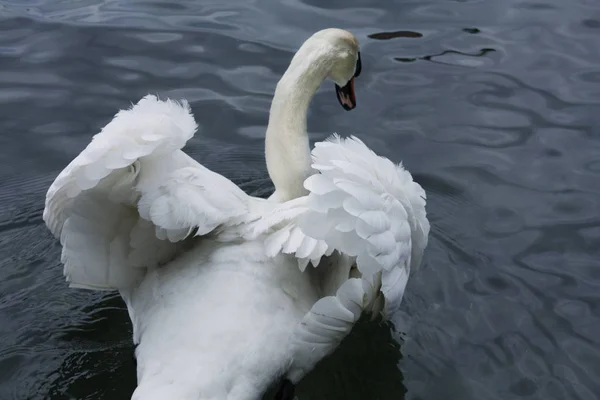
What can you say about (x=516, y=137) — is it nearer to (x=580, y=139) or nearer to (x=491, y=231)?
(x=580, y=139)

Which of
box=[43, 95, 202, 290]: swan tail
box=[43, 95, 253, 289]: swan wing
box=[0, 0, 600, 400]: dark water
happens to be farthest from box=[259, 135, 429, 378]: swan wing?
box=[0, 0, 600, 400]: dark water

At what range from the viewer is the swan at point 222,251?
161 inches

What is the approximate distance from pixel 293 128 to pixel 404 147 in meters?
2.18

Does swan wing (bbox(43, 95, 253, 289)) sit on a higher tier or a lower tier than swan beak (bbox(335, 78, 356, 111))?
higher

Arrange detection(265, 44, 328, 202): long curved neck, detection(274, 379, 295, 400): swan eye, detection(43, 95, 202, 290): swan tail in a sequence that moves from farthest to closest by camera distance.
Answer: detection(265, 44, 328, 202): long curved neck < detection(274, 379, 295, 400): swan eye < detection(43, 95, 202, 290): swan tail

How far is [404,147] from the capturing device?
7652mm

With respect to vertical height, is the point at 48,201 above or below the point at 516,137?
above

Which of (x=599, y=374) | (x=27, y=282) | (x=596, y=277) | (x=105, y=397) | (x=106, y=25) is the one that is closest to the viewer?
(x=105, y=397)

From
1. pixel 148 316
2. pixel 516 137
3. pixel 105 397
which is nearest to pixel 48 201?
pixel 148 316

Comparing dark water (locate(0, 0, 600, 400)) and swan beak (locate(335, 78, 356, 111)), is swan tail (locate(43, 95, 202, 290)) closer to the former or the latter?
dark water (locate(0, 0, 600, 400))

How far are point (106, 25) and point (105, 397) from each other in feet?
16.6

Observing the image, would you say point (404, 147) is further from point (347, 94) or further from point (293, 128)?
point (293, 128)

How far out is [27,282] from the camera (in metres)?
5.78

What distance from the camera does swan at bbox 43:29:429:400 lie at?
4098mm
